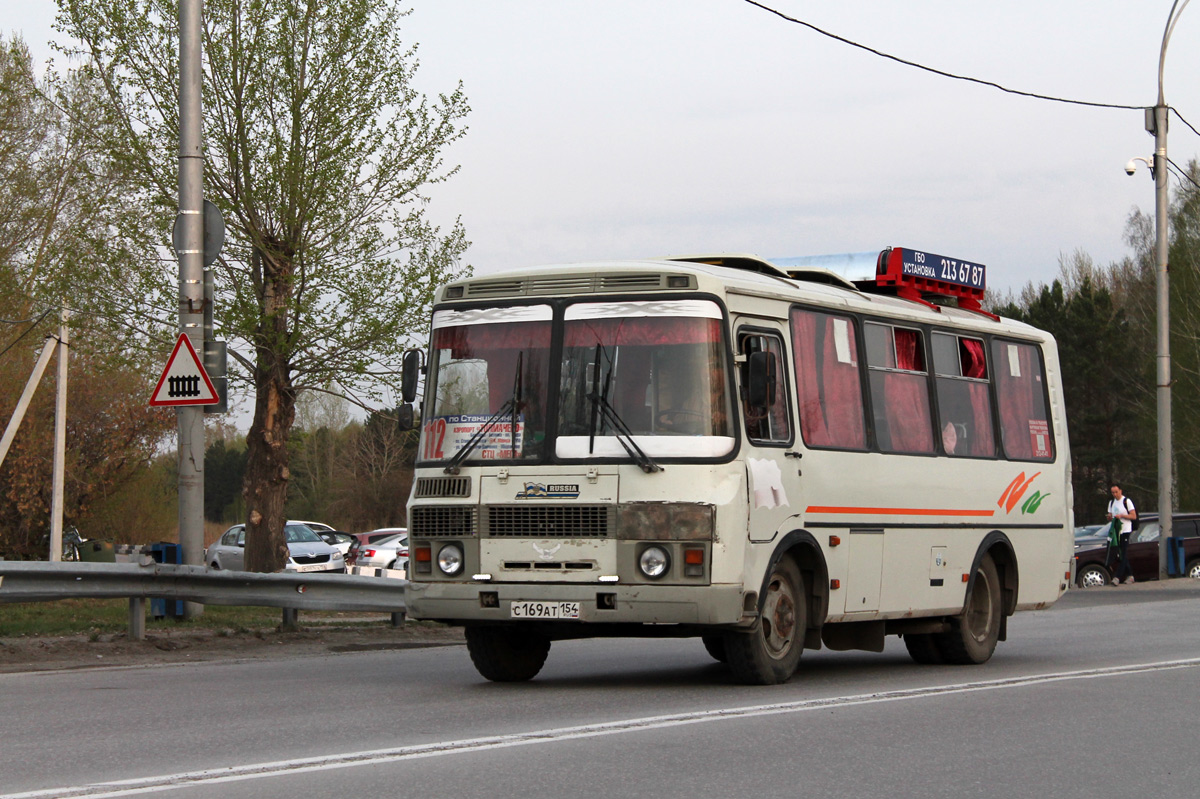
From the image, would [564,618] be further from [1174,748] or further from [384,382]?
[384,382]

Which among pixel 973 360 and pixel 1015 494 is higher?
pixel 973 360

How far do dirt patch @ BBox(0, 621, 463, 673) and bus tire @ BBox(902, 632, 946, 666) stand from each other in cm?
499

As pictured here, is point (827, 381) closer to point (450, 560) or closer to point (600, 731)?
point (450, 560)

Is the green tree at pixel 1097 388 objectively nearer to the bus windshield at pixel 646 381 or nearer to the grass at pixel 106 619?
the grass at pixel 106 619

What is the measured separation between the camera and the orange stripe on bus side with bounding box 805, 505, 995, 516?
11.9 metres

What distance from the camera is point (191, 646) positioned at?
14695 millimetres

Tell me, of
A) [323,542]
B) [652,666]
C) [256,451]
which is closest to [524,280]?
[652,666]

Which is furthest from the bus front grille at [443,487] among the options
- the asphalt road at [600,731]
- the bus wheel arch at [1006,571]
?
the bus wheel arch at [1006,571]

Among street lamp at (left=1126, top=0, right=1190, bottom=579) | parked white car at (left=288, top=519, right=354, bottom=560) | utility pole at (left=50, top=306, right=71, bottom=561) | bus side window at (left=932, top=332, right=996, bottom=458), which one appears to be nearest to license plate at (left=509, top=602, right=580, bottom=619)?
bus side window at (left=932, top=332, right=996, bottom=458)

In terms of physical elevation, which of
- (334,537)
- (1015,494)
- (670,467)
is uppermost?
(670,467)

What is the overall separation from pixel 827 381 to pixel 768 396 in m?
1.49

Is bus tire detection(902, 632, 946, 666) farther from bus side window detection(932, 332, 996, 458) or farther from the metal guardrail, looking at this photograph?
→ the metal guardrail

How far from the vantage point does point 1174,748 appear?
8.32m

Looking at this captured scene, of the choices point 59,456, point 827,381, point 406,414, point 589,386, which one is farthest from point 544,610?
point 59,456
